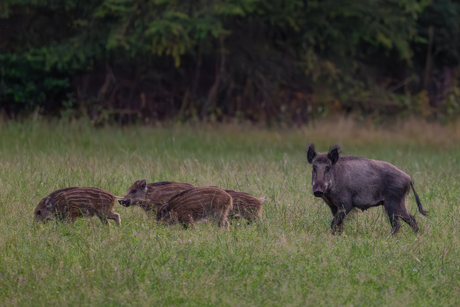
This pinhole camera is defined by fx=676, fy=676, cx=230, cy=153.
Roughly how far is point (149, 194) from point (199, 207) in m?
0.90

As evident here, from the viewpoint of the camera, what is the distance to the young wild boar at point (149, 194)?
8086 mm

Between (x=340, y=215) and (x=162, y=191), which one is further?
(x=162, y=191)

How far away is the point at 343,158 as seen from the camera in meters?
7.63

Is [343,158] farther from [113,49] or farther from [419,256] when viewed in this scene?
[113,49]

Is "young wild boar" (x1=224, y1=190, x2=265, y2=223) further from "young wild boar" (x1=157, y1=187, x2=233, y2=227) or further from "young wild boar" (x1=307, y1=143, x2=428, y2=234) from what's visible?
"young wild boar" (x1=307, y1=143, x2=428, y2=234)

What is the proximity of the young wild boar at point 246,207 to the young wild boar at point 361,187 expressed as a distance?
1.02m

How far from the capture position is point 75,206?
7691mm

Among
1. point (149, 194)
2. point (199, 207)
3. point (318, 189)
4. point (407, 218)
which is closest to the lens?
point (318, 189)

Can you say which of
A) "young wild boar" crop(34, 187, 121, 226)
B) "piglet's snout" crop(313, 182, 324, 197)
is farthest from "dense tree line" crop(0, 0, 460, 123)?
"piglet's snout" crop(313, 182, 324, 197)

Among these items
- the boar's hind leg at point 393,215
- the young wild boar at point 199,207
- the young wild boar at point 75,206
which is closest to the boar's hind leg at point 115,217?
the young wild boar at point 75,206

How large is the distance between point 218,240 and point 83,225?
171 cm

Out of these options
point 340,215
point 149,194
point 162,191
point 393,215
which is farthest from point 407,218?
point 149,194

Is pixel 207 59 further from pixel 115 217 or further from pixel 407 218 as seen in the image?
pixel 407 218

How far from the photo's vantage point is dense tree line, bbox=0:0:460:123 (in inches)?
780
